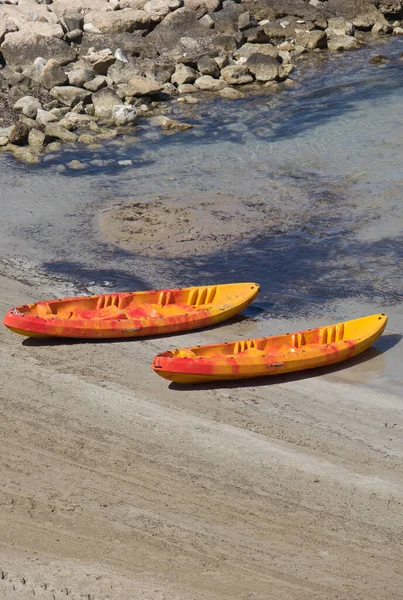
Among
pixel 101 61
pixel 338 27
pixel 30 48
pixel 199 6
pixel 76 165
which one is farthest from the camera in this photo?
pixel 338 27

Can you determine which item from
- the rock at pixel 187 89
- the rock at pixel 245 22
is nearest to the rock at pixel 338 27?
the rock at pixel 245 22

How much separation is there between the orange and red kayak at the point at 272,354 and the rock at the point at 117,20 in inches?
633

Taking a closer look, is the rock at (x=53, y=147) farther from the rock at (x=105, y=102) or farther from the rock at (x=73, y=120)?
the rock at (x=105, y=102)

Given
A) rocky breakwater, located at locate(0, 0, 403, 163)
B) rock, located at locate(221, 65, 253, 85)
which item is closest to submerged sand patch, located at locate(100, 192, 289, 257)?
rocky breakwater, located at locate(0, 0, 403, 163)

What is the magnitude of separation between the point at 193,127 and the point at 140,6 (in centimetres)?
685

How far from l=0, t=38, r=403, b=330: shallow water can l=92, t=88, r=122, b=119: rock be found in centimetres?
102

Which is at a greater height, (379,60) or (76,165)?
(379,60)

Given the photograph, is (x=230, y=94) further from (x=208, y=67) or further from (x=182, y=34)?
(x=182, y=34)

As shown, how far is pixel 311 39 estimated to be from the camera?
87.7 feet

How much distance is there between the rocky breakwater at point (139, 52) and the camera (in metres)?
21.9

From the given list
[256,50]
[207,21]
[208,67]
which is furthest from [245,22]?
[208,67]

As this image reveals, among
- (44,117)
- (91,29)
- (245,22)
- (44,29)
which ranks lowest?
(44,117)

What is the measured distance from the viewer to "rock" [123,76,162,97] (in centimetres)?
2283

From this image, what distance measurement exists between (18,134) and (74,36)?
6108 millimetres
